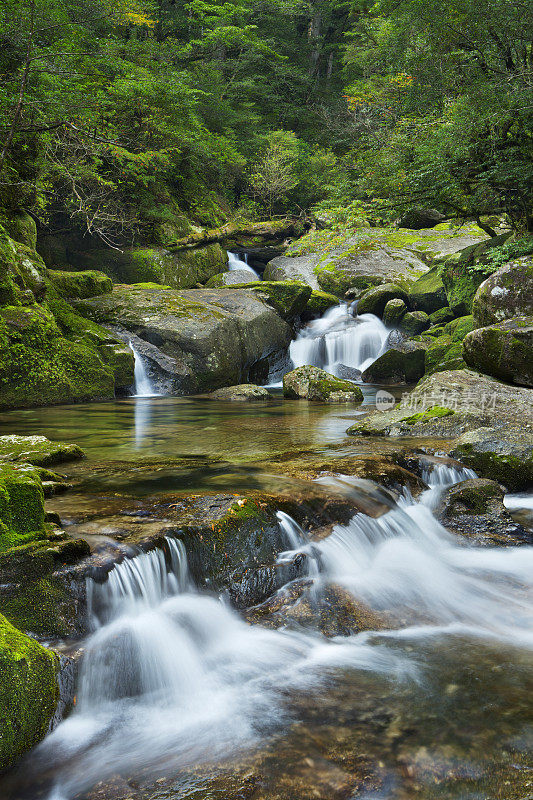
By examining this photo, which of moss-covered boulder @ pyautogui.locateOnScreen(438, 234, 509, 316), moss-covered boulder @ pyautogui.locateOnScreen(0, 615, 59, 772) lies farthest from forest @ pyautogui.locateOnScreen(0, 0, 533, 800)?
moss-covered boulder @ pyautogui.locateOnScreen(438, 234, 509, 316)

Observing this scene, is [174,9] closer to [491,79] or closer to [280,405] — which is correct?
[491,79]

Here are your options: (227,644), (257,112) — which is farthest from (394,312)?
(257,112)

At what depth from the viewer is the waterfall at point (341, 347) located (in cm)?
1682

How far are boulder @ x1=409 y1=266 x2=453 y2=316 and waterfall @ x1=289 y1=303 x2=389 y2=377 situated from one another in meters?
1.86

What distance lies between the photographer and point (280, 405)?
38.4 ft

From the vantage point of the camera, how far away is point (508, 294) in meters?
10.3

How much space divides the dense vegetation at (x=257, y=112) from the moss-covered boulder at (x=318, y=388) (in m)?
4.13

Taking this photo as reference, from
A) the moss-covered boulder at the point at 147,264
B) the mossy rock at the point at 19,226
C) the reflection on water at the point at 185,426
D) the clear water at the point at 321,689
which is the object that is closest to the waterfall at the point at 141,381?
the reflection on water at the point at 185,426

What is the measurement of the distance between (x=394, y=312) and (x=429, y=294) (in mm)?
1527

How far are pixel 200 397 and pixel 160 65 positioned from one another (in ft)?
49.2

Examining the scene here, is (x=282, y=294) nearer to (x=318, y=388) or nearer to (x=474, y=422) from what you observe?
(x=318, y=388)

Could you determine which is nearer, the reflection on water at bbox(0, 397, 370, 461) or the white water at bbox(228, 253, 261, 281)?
the reflection on water at bbox(0, 397, 370, 461)

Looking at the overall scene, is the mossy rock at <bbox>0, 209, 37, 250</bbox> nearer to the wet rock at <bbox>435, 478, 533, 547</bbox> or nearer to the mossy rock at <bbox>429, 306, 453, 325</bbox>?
the wet rock at <bbox>435, 478, 533, 547</bbox>

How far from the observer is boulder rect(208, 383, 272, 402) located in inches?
501
